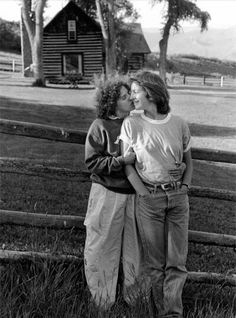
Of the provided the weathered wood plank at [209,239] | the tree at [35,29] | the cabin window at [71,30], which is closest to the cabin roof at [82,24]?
the cabin window at [71,30]

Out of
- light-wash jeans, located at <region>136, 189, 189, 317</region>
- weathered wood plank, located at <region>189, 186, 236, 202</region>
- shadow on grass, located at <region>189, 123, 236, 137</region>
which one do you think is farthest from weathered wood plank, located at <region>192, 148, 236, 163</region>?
shadow on grass, located at <region>189, 123, 236, 137</region>

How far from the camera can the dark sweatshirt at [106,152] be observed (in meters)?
3.21

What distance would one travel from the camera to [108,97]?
10.7 ft

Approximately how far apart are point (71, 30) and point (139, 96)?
2974 centimetres

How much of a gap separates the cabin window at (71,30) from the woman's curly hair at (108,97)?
2917 cm

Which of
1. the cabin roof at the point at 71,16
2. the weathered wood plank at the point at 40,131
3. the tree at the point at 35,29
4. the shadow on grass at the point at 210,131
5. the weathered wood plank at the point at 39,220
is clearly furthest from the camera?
the cabin roof at the point at 71,16

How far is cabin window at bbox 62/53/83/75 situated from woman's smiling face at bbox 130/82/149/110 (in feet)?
90.8

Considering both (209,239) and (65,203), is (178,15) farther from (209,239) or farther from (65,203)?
(209,239)

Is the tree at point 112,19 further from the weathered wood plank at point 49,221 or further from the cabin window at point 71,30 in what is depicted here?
the weathered wood plank at point 49,221

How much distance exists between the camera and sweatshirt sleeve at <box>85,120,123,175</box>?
3.15 meters

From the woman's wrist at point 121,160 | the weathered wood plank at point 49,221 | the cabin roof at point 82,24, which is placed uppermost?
the cabin roof at point 82,24

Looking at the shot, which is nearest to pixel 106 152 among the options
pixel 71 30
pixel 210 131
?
pixel 210 131

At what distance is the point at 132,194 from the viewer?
129 inches

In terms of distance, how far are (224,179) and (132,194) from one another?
455cm
